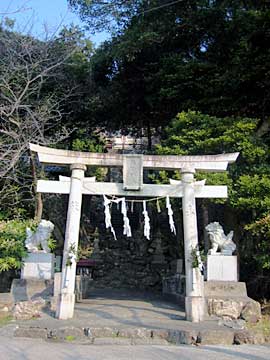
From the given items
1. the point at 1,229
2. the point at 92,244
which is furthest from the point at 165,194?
the point at 92,244

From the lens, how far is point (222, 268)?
9531 mm

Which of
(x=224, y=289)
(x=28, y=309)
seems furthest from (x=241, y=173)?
(x=28, y=309)

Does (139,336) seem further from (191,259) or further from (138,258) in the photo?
(138,258)

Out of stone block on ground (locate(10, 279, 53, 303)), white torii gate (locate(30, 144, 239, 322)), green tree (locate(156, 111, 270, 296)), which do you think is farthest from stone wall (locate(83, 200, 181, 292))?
white torii gate (locate(30, 144, 239, 322))

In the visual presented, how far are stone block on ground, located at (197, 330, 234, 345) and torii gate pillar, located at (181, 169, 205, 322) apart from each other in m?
1.18

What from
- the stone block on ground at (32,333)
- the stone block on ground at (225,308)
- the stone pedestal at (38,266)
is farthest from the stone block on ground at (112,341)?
the stone pedestal at (38,266)

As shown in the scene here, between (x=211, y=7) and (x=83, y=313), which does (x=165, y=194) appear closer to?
(x=83, y=313)

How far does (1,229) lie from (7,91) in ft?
16.0

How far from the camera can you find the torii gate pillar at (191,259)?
8.09m

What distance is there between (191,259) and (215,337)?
194 centimetres

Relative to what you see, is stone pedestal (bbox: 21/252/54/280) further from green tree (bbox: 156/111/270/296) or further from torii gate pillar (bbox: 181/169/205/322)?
green tree (bbox: 156/111/270/296)

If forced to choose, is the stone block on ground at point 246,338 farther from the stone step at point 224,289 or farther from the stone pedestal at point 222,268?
the stone pedestal at point 222,268

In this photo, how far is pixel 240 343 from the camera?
6738 mm

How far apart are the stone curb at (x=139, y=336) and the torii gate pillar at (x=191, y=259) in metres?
1.19
